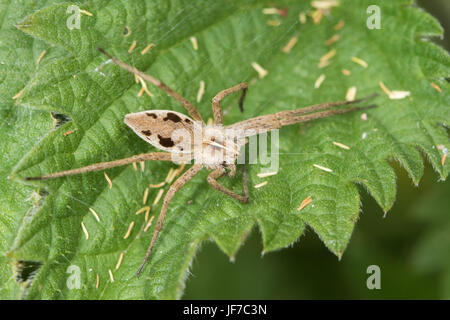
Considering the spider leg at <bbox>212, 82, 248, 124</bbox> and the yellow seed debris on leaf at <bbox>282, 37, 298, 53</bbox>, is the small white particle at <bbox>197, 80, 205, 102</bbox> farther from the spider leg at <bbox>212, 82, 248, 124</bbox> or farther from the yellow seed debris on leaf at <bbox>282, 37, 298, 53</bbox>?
the yellow seed debris on leaf at <bbox>282, 37, 298, 53</bbox>

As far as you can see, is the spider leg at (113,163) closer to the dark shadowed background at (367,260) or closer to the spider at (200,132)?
the spider at (200,132)

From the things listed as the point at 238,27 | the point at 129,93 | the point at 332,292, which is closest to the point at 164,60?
the point at 129,93

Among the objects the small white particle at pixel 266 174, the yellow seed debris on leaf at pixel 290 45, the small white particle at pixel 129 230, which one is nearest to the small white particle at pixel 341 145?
the small white particle at pixel 266 174

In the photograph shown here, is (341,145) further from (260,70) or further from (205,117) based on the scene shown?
(205,117)

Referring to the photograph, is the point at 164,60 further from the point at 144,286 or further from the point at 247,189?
the point at 144,286

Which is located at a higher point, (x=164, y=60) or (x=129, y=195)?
(x=164, y=60)

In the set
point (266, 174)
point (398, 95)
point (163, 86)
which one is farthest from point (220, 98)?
point (398, 95)

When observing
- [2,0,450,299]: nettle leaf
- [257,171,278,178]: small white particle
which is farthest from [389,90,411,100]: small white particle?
[257,171,278,178]: small white particle
